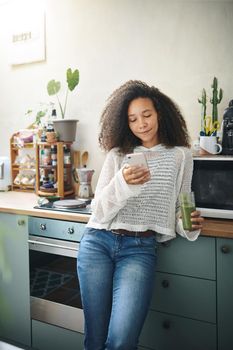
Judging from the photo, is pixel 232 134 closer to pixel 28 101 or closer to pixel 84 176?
pixel 84 176

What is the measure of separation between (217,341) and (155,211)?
0.61m

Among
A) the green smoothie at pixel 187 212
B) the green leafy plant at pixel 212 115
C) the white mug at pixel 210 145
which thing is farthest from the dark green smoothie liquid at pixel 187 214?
the green leafy plant at pixel 212 115

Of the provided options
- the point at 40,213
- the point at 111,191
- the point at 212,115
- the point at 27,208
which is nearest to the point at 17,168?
the point at 27,208

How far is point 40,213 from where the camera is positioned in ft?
5.68

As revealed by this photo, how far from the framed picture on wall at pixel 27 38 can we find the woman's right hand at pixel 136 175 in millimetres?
1539

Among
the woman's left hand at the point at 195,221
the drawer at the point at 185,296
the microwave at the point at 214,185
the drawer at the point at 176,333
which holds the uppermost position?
the microwave at the point at 214,185

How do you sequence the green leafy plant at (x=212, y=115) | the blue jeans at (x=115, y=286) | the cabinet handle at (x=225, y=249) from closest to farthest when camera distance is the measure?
the blue jeans at (x=115, y=286), the cabinet handle at (x=225, y=249), the green leafy plant at (x=212, y=115)

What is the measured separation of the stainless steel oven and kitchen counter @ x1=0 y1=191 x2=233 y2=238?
4cm

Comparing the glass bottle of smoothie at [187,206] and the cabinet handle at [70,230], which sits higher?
the glass bottle of smoothie at [187,206]

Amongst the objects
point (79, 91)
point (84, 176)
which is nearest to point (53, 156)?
point (84, 176)

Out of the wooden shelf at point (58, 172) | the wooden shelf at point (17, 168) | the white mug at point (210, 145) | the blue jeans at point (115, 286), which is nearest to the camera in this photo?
the blue jeans at point (115, 286)

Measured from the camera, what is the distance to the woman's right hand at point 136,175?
123 centimetres

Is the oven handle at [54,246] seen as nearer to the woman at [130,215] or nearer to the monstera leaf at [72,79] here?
the woman at [130,215]

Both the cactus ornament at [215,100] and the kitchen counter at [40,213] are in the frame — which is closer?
the kitchen counter at [40,213]
